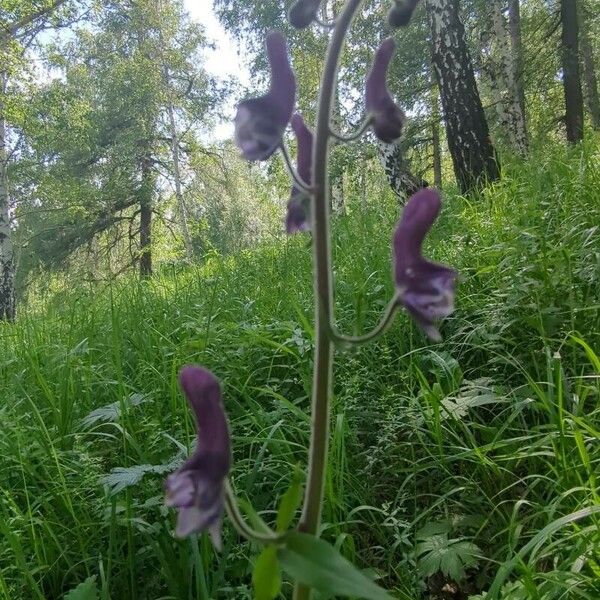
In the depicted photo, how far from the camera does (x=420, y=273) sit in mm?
896

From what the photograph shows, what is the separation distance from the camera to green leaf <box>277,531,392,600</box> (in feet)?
2.16

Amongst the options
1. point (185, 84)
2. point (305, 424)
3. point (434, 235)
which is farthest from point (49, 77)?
point (305, 424)

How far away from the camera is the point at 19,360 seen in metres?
3.19

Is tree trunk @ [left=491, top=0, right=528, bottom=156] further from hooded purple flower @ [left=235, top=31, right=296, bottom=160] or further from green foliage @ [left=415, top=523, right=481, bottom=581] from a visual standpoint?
hooded purple flower @ [left=235, top=31, right=296, bottom=160]

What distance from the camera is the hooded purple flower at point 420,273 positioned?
88cm

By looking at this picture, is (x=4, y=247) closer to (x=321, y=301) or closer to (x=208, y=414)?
(x=208, y=414)

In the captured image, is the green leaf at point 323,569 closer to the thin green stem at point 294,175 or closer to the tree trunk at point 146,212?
the thin green stem at point 294,175

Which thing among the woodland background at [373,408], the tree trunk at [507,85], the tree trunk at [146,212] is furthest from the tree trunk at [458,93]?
the tree trunk at [146,212]

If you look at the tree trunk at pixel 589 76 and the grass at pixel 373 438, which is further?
the tree trunk at pixel 589 76

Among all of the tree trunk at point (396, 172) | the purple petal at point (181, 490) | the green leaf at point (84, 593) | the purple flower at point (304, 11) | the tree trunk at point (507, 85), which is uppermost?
the tree trunk at point (507, 85)

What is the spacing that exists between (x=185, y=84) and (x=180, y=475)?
22.0 meters

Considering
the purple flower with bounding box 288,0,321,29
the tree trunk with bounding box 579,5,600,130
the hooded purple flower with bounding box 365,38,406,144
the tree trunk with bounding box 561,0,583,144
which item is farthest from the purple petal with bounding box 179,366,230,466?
the tree trunk with bounding box 579,5,600,130

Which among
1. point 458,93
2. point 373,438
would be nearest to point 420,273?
point 373,438

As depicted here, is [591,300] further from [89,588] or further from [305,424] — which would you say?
[89,588]
